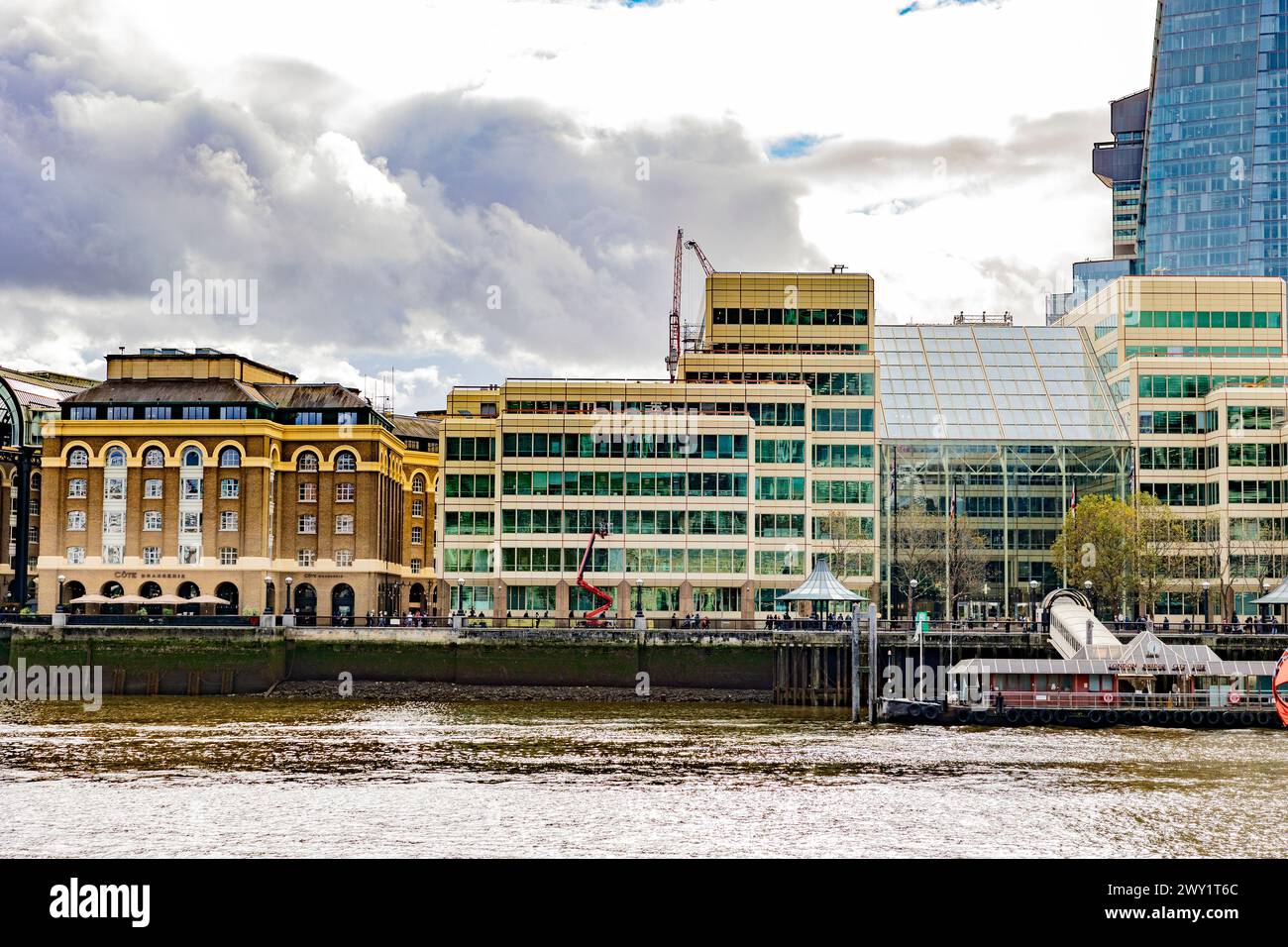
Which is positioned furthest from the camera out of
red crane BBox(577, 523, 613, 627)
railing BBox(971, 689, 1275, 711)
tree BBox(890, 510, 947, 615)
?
tree BBox(890, 510, 947, 615)

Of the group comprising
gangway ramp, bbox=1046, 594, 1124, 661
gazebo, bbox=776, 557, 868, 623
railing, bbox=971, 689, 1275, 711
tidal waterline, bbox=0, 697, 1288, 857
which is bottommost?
tidal waterline, bbox=0, 697, 1288, 857

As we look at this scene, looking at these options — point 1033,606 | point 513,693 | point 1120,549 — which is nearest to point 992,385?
point 1033,606

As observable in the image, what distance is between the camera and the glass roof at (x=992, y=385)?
130 metres

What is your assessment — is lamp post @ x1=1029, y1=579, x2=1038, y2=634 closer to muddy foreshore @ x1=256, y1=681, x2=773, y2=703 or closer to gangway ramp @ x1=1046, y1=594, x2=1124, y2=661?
gangway ramp @ x1=1046, y1=594, x2=1124, y2=661

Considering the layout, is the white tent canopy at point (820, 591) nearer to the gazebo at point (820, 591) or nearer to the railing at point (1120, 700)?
the gazebo at point (820, 591)

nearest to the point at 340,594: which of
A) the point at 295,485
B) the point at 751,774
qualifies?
the point at 295,485

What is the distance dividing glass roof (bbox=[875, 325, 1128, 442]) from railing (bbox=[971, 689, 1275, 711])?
2141 inches

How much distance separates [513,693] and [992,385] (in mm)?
62667

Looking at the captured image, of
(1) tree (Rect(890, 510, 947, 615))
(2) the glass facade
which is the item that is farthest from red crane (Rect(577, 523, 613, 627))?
(2) the glass facade

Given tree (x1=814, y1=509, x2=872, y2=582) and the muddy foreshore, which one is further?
tree (x1=814, y1=509, x2=872, y2=582)

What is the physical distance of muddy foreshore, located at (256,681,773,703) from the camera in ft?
297
